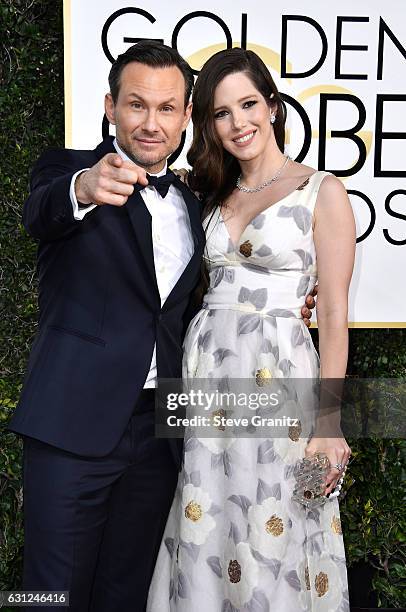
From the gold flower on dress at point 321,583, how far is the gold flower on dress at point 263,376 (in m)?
0.57

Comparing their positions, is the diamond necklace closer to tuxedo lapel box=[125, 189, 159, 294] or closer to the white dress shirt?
the white dress shirt

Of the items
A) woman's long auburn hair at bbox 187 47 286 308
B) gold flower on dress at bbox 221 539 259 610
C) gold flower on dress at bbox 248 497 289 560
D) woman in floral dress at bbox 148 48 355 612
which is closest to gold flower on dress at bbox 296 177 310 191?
woman in floral dress at bbox 148 48 355 612

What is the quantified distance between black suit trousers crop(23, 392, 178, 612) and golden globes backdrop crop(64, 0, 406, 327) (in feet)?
3.79

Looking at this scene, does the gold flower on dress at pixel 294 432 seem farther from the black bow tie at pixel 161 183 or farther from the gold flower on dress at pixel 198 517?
the black bow tie at pixel 161 183

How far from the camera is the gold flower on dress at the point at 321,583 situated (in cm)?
210

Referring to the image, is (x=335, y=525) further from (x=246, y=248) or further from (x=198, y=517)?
(x=246, y=248)

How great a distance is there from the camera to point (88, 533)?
6.40 feet

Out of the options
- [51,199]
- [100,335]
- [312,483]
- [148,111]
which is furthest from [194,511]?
[148,111]

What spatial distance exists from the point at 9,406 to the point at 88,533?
3.01 ft

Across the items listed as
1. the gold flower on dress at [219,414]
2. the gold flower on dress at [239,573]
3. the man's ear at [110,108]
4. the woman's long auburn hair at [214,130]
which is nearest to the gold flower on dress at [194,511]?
the gold flower on dress at [239,573]

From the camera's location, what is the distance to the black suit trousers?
190cm

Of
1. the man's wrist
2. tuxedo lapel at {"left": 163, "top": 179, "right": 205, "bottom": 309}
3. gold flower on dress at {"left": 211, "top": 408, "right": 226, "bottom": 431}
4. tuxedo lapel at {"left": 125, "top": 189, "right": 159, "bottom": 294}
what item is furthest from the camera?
gold flower on dress at {"left": 211, "top": 408, "right": 226, "bottom": 431}

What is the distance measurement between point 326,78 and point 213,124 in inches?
33.1

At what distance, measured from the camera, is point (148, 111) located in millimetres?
1914
